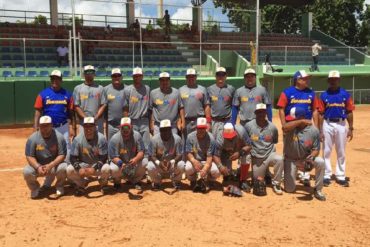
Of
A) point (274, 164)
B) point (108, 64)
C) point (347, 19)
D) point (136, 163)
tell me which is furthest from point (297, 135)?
point (347, 19)

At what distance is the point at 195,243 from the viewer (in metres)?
5.13

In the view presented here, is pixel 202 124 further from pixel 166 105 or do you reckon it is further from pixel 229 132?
pixel 166 105

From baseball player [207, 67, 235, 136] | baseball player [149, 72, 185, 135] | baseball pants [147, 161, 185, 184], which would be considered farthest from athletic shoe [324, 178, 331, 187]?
baseball player [149, 72, 185, 135]

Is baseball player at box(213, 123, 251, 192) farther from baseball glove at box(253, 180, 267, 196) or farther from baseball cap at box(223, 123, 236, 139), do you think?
baseball glove at box(253, 180, 267, 196)

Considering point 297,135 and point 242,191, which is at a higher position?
point 297,135

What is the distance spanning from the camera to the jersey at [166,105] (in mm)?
7727

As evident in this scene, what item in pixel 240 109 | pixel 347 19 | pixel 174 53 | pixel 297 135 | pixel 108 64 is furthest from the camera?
pixel 347 19

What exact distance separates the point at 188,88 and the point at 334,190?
3.25 metres

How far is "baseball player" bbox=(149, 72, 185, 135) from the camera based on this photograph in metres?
7.73

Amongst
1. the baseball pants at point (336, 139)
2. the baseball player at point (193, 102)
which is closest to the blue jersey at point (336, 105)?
the baseball pants at point (336, 139)

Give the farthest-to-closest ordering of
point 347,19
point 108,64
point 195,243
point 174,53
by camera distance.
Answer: point 347,19 → point 174,53 → point 108,64 → point 195,243

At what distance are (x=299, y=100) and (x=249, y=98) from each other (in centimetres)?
97

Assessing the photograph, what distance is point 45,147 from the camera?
6887 millimetres

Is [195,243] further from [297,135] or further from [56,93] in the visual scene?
[56,93]
